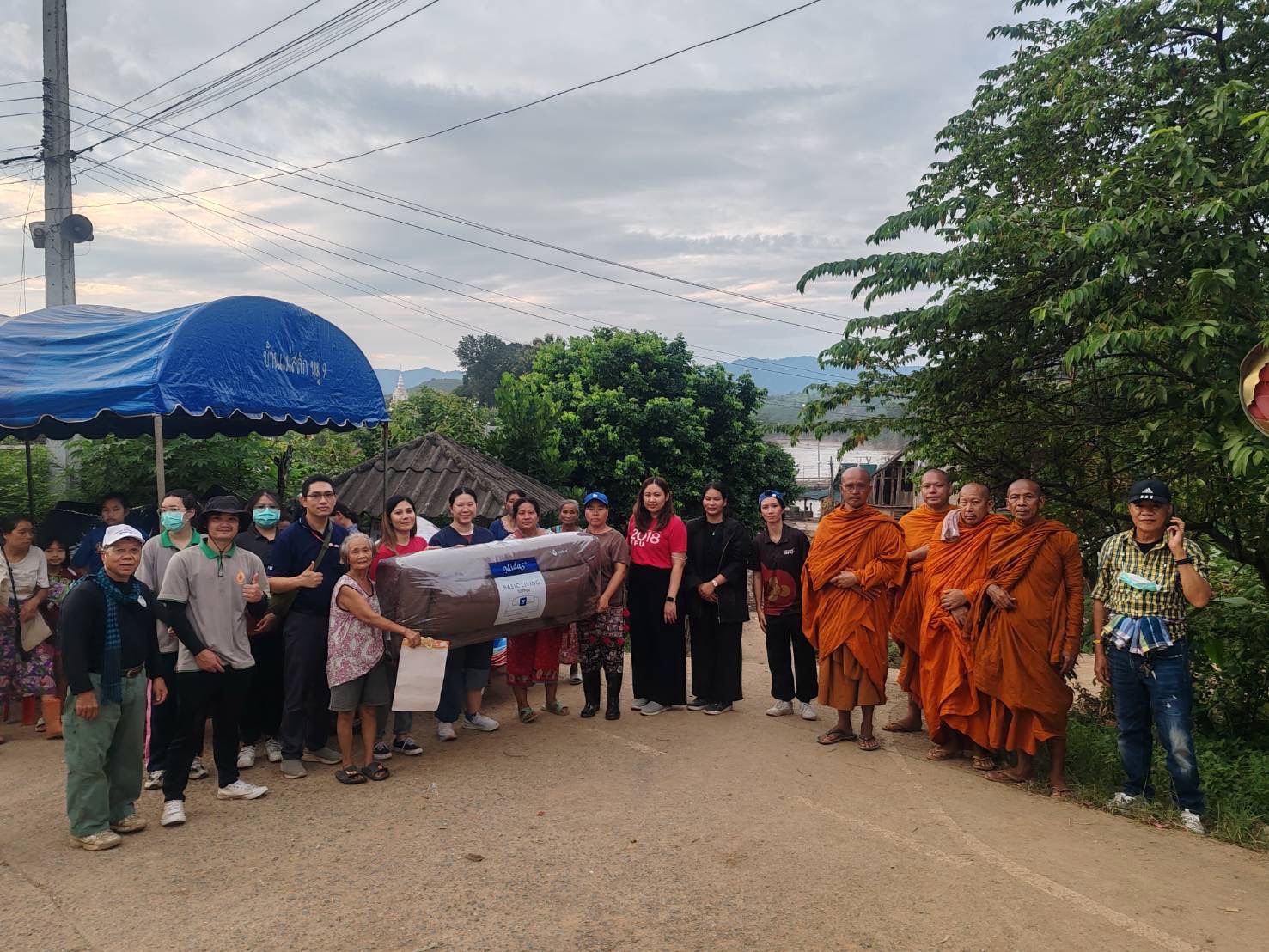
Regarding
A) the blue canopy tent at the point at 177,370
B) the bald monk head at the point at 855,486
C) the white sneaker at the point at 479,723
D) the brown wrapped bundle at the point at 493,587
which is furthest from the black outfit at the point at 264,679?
the bald monk head at the point at 855,486

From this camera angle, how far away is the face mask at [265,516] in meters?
5.14

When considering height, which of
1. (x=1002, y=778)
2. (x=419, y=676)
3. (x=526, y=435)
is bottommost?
(x=1002, y=778)

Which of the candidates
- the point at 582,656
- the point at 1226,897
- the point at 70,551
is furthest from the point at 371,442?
the point at 1226,897

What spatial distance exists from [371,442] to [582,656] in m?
9.23

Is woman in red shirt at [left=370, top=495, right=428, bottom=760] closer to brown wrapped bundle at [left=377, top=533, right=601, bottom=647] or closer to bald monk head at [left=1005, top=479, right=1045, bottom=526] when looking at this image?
brown wrapped bundle at [left=377, top=533, right=601, bottom=647]

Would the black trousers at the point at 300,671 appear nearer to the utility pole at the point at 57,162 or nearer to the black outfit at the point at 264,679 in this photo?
the black outfit at the point at 264,679

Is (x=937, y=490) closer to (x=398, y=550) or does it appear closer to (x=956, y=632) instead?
(x=956, y=632)

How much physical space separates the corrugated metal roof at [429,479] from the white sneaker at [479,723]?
Result: 12.6ft

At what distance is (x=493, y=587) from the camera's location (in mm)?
5375

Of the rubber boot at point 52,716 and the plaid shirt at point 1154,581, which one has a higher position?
the plaid shirt at point 1154,581

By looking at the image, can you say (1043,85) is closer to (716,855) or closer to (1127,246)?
(1127,246)

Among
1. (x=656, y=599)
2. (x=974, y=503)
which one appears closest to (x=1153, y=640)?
(x=974, y=503)

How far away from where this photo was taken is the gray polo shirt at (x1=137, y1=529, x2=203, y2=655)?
4.71 metres

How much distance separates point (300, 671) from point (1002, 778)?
4.12 metres
